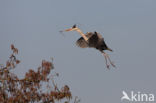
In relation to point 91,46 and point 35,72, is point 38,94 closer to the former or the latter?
point 35,72

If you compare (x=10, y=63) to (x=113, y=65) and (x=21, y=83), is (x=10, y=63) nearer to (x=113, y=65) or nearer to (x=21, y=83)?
(x=21, y=83)

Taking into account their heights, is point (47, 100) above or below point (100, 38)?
below

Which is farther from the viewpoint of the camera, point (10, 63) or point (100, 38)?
point (100, 38)

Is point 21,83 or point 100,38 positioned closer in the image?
point 21,83

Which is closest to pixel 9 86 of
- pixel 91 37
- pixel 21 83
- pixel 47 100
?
pixel 21 83

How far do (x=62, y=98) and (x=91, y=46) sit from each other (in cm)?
479

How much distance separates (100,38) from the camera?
2166 cm

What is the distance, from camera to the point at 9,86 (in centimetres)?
1834

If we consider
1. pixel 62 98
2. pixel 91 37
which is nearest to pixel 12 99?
pixel 62 98

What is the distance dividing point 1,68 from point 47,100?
2.44 m

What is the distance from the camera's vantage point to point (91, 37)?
21500 mm

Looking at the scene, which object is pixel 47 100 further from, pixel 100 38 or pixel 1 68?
pixel 100 38

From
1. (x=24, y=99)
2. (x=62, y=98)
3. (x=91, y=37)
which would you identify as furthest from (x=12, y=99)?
(x=91, y=37)

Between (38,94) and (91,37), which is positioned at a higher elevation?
(91,37)
